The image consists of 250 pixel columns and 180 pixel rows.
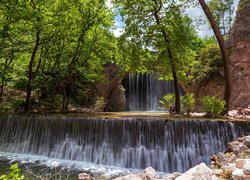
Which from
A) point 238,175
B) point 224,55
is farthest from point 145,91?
point 238,175

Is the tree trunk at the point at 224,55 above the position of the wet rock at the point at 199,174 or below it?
above

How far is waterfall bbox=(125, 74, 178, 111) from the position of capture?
22766mm

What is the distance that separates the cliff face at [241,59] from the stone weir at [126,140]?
8.44m

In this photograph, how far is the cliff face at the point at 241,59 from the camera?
1561 cm

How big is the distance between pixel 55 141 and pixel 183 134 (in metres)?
5.00

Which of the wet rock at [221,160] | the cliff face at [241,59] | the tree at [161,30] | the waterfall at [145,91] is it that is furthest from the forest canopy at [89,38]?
the waterfall at [145,91]

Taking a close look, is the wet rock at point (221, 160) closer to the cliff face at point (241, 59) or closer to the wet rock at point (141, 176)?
the wet rock at point (141, 176)

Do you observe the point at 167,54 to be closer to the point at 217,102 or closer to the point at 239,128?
the point at 217,102

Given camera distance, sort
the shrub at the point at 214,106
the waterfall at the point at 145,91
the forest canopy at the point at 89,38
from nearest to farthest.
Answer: the shrub at the point at 214,106, the forest canopy at the point at 89,38, the waterfall at the point at 145,91

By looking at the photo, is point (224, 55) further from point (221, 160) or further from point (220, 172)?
point (220, 172)

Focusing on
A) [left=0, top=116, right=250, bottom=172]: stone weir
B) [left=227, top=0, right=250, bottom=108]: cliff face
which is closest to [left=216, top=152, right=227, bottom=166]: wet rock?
[left=0, top=116, right=250, bottom=172]: stone weir

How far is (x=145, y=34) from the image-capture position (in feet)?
37.4

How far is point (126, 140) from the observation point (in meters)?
8.87

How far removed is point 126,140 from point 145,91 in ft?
48.8
